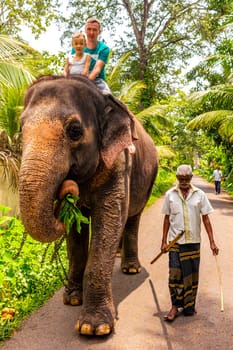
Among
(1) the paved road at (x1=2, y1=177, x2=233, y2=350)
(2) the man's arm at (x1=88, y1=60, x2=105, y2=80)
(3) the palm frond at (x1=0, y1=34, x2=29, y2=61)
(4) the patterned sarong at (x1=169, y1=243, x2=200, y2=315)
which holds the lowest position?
(1) the paved road at (x1=2, y1=177, x2=233, y2=350)

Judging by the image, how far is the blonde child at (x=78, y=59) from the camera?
423 cm

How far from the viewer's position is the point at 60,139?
3.42 meters

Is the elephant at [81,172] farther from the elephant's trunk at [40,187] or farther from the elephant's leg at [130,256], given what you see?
the elephant's leg at [130,256]

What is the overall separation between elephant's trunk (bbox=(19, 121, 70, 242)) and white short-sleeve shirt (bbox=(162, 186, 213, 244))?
1.45 metres

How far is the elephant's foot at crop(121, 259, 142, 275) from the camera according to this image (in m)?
5.93

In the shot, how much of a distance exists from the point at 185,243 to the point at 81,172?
135cm

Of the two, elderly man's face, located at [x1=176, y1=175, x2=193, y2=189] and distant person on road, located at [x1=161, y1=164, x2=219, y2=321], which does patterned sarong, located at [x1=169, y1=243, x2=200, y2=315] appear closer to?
distant person on road, located at [x1=161, y1=164, x2=219, y2=321]

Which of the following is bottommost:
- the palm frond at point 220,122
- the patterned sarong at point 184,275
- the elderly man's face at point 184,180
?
the patterned sarong at point 184,275

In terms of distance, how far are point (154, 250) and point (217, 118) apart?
1041cm

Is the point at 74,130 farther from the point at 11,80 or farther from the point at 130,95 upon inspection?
the point at 130,95

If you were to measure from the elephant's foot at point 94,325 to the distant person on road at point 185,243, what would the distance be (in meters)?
0.70

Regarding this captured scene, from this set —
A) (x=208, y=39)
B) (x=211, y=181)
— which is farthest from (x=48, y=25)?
(x=211, y=181)

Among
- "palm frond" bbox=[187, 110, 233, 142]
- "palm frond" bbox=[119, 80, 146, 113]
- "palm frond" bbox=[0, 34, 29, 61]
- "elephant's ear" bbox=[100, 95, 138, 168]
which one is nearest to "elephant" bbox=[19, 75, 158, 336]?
"elephant's ear" bbox=[100, 95, 138, 168]

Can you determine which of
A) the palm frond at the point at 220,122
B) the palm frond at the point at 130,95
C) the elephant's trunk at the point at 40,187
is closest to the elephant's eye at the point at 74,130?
the elephant's trunk at the point at 40,187
